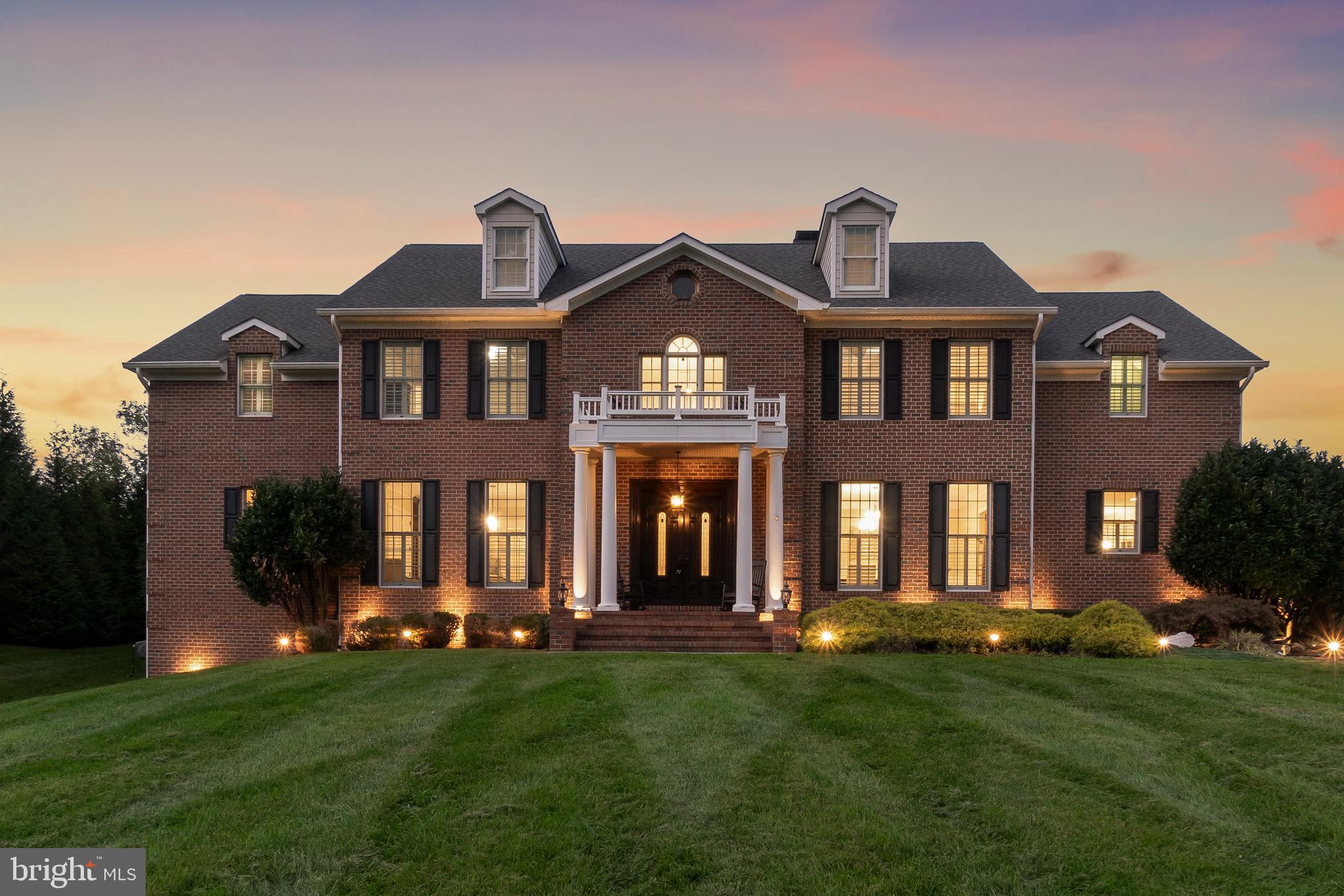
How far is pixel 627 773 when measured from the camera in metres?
7.64

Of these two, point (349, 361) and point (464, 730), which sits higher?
point (349, 361)

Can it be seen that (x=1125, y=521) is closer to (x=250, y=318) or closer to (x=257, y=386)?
(x=257, y=386)

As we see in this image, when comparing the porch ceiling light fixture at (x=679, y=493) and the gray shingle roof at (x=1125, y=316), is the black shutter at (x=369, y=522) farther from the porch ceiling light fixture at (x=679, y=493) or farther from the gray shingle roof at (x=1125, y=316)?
the gray shingle roof at (x=1125, y=316)

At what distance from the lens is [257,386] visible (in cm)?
2153

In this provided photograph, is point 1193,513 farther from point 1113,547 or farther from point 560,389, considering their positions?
point 560,389

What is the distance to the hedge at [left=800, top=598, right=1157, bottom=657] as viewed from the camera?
15.9 metres

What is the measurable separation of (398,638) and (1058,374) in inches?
646

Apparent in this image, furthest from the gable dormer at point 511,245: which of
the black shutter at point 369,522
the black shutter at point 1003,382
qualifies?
the black shutter at point 1003,382

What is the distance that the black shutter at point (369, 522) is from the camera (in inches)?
782

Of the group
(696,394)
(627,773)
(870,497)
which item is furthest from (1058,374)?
(627,773)

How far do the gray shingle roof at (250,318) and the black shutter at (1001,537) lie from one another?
16200 millimetres

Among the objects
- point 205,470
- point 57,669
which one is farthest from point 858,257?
point 57,669

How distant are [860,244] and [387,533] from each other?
13087 mm

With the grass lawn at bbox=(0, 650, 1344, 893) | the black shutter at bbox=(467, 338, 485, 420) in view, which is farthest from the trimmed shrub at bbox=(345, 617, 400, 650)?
the grass lawn at bbox=(0, 650, 1344, 893)
